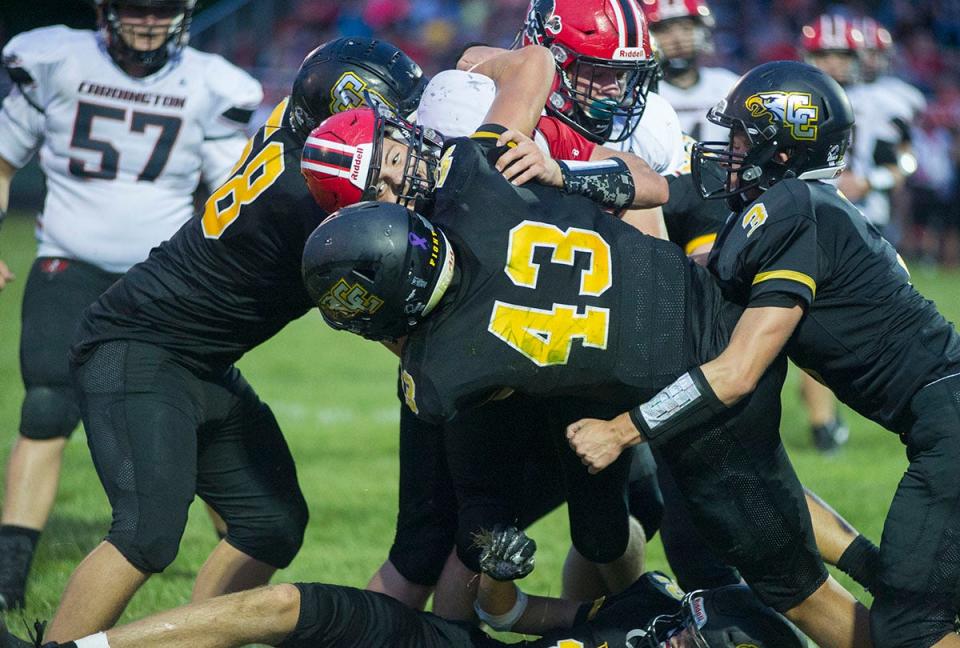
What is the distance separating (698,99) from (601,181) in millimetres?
3469

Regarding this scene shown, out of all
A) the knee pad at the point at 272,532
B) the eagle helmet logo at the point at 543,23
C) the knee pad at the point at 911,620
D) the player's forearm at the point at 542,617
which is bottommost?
the knee pad at the point at 272,532

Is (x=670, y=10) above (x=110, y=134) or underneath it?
above

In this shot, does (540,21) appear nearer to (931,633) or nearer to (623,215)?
(623,215)

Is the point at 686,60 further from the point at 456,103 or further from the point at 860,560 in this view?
the point at 860,560

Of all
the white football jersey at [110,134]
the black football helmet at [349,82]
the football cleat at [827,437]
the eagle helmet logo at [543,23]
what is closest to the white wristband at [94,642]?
the black football helmet at [349,82]

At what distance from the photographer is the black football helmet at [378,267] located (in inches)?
123

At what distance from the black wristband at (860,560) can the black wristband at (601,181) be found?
4.16 ft

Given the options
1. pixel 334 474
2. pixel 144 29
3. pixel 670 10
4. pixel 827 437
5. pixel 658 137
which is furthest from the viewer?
pixel 827 437

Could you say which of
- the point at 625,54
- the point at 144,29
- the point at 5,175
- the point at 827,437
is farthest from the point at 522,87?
the point at 827,437

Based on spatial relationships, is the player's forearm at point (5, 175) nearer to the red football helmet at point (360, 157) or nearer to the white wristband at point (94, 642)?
the red football helmet at point (360, 157)

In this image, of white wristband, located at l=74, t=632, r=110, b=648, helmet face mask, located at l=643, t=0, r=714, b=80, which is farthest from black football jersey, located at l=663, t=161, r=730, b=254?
white wristband, located at l=74, t=632, r=110, b=648

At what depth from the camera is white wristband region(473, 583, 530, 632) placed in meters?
3.86

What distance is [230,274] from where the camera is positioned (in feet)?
12.5

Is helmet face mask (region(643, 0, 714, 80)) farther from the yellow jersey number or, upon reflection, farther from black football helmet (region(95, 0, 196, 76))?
the yellow jersey number
